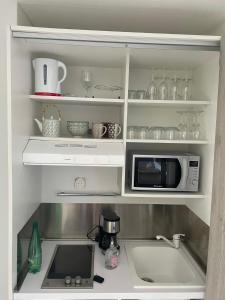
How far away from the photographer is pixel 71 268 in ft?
5.22

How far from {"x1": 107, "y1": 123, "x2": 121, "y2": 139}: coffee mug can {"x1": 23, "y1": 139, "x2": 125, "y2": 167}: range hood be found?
11cm

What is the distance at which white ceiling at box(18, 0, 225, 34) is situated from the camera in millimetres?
1324

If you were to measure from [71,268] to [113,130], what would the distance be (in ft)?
3.05

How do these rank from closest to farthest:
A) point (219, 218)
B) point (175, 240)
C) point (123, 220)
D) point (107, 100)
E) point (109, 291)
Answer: point (219, 218) < point (109, 291) < point (107, 100) < point (175, 240) < point (123, 220)

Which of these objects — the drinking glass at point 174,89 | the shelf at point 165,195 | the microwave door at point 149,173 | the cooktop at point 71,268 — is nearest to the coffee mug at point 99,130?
the microwave door at point 149,173

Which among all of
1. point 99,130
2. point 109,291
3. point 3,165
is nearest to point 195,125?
point 99,130

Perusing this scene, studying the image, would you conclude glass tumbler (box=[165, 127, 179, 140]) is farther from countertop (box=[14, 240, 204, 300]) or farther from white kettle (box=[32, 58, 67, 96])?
countertop (box=[14, 240, 204, 300])

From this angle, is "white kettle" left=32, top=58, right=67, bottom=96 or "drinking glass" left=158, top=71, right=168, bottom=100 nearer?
"white kettle" left=32, top=58, right=67, bottom=96

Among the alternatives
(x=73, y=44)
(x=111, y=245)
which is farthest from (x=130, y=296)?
(x=73, y=44)

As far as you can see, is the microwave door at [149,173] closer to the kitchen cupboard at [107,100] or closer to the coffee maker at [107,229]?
the kitchen cupboard at [107,100]

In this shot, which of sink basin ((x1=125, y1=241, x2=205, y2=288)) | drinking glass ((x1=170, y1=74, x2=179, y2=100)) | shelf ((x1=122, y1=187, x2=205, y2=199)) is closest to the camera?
shelf ((x1=122, y1=187, x2=205, y2=199))

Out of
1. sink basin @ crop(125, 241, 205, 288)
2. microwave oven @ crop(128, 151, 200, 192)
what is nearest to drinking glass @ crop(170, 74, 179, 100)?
microwave oven @ crop(128, 151, 200, 192)

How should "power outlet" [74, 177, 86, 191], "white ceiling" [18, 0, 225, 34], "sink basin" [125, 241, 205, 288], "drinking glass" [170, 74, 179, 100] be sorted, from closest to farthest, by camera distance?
1. "white ceiling" [18, 0, 225, 34]
2. "drinking glass" [170, 74, 179, 100]
3. "sink basin" [125, 241, 205, 288]
4. "power outlet" [74, 177, 86, 191]

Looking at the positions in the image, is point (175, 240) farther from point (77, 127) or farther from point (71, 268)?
point (77, 127)
